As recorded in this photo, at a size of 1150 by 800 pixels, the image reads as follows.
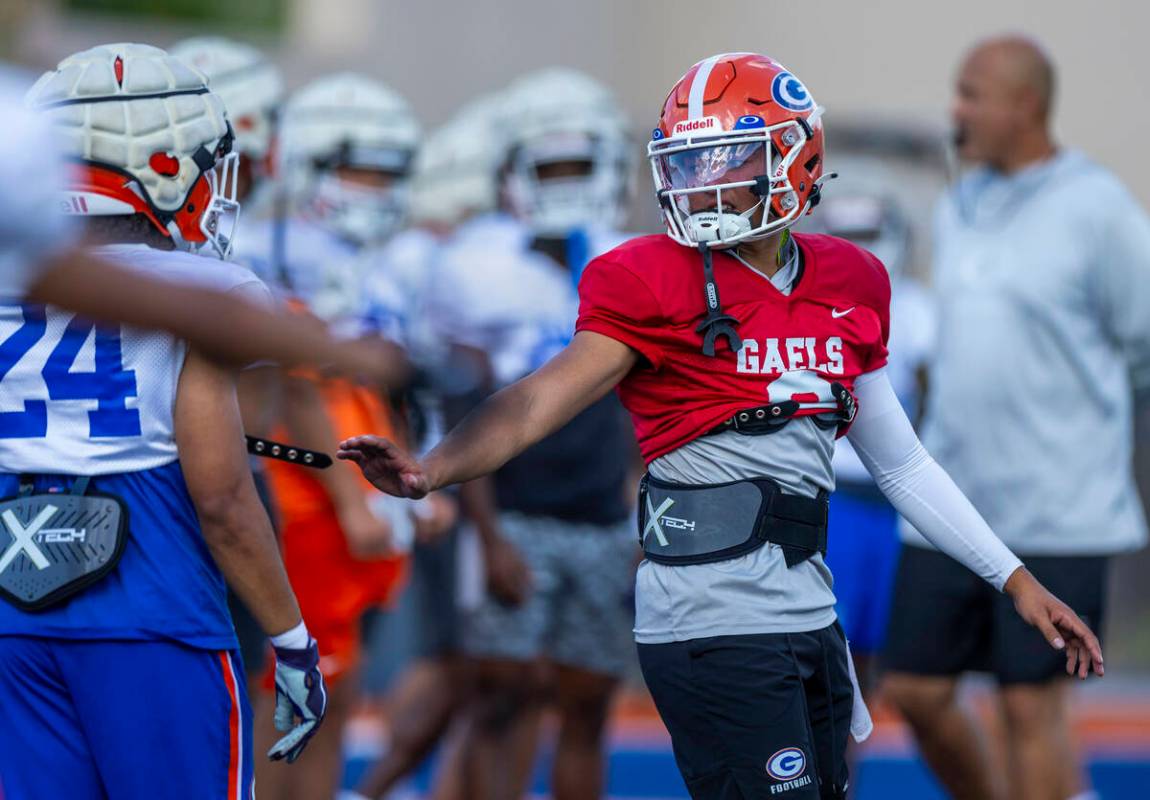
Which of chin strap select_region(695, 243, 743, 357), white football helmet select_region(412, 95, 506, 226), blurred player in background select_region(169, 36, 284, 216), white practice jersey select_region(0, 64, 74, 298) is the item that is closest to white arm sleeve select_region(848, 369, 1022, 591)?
chin strap select_region(695, 243, 743, 357)

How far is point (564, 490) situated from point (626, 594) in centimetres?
39

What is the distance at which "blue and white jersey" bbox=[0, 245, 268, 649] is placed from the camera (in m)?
2.93

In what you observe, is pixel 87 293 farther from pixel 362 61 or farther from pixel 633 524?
pixel 362 61

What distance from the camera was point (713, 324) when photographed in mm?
3074

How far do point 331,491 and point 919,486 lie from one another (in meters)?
1.94

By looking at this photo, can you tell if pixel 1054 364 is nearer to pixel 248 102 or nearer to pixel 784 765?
pixel 784 765

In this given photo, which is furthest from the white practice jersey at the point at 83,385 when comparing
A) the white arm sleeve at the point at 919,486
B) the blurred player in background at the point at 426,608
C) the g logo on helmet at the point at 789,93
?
the blurred player in background at the point at 426,608

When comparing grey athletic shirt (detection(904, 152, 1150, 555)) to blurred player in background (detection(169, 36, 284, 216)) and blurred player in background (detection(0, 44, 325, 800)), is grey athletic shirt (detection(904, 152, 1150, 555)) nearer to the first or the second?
blurred player in background (detection(169, 36, 284, 216))

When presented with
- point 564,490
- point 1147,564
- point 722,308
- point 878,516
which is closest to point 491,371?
point 564,490

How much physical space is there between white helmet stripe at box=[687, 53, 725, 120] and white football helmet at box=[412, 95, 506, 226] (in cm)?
511

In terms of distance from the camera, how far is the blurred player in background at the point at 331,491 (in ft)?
15.3

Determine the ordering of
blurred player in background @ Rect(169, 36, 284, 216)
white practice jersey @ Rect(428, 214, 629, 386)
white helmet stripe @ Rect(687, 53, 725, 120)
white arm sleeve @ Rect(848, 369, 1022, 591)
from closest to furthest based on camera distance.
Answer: white helmet stripe @ Rect(687, 53, 725, 120) < white arm sleeve @ Rect(848, 369, 1022, 591) < blurred player in background @ Rect(169, 36, 284, 216) < white practice jersey @ Rect(428, 214, 629, 386)

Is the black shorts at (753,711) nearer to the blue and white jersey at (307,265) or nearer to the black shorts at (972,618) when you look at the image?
the black shorts at (972,618)

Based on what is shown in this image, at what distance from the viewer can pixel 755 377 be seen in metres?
3.11
